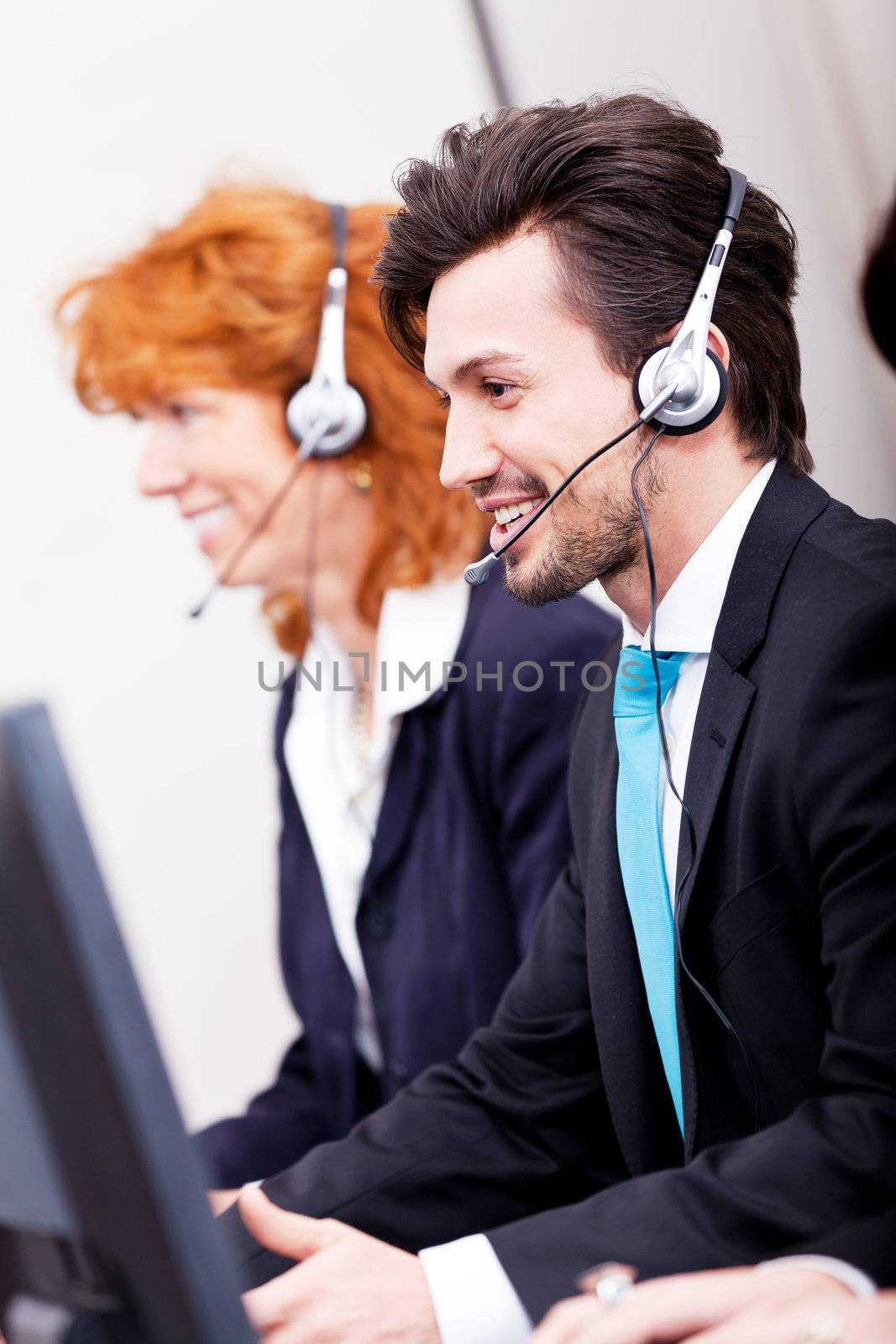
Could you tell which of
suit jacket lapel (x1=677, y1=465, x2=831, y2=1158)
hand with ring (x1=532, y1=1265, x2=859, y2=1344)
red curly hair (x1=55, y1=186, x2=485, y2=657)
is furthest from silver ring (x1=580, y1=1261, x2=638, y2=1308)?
red curly hair (x1=55, y1=186, x2=485, y2=657)

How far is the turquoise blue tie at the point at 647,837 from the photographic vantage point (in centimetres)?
108

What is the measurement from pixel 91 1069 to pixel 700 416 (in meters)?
0.76

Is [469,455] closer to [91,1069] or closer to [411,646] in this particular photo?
[411,646]

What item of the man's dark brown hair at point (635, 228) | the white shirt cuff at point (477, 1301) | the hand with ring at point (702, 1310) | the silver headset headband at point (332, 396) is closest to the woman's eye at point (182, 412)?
the silver headset headband at point (332, 396)

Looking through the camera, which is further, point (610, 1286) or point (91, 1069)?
point (610, 1286)

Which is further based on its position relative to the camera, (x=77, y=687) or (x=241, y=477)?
(x=77, y=687)

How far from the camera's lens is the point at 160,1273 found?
19.9 inches

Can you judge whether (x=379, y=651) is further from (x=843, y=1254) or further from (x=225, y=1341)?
(x=225, y=1341)

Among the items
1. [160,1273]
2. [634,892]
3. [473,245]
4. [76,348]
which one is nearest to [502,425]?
[473,245]

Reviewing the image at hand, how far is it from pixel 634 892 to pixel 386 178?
4.08 feet

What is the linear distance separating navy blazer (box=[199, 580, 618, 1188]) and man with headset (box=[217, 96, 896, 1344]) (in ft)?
0.70

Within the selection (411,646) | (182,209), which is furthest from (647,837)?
(182,209)

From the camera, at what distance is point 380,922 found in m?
1.57

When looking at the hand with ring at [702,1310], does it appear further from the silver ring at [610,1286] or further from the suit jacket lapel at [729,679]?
the suit jacket lapel at [729,679]
